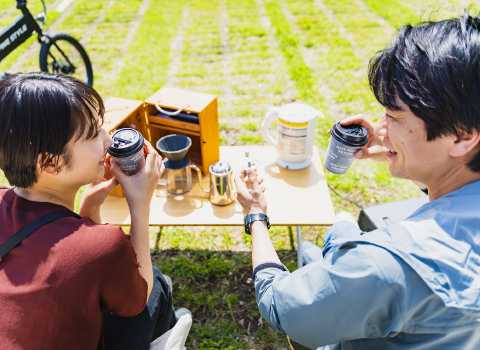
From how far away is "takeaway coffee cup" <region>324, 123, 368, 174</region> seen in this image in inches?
68.2

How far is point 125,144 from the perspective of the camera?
1536mm

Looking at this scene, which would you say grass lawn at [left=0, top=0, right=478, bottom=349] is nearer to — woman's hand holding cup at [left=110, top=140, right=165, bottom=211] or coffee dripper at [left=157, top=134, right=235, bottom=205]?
coffee dripper at [left=157, top=134, right=235, bottom=205]

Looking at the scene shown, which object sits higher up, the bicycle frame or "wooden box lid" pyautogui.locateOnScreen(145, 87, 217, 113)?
"wooden box lid" pyautogui.locateOnScreen(145, 87, 217, 113)

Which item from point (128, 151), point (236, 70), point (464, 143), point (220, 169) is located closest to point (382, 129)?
point (464, 143)

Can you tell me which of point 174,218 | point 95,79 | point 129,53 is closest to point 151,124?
point 174,218

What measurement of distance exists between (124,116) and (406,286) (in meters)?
1.62

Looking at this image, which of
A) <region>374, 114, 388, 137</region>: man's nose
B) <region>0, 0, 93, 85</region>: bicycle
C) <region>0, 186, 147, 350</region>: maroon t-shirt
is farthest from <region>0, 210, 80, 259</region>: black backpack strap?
<region>0, 0, 93, 85</region>: bicycle

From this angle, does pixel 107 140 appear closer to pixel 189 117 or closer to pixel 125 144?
pixel 125 144

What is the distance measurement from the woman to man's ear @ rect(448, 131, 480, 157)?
103 cm

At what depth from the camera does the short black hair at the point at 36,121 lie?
1.17m

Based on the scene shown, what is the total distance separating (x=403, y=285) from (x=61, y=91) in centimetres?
114

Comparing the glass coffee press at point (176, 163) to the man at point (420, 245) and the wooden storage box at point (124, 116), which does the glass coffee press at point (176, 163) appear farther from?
the man at point (420, 245)

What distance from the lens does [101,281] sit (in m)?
1.19

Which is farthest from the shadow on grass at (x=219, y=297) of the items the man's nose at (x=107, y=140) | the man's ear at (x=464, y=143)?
the man's ear at (x=464, y=143)
